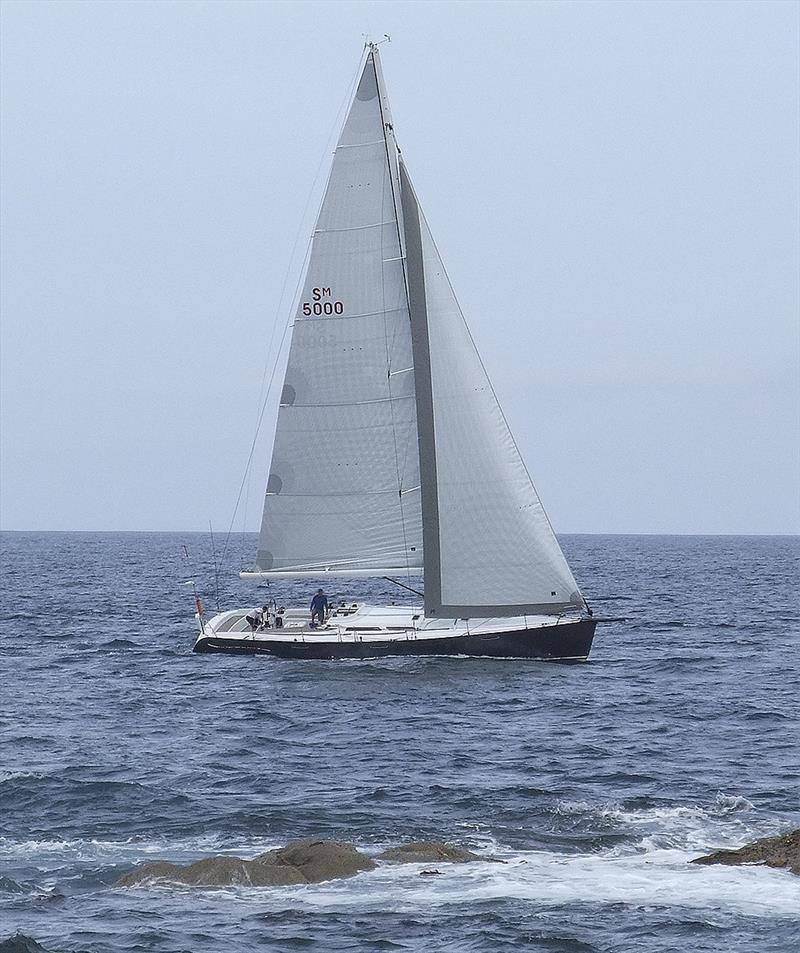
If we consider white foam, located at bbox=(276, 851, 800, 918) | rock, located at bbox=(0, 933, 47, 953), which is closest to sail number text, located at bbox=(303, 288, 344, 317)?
white foam, located at bbox=(276, 851, 800, 918)

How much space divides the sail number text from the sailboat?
0.04m

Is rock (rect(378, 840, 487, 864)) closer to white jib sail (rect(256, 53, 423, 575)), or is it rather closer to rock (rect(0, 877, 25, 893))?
rock (rect(0, 877, 25, 893))

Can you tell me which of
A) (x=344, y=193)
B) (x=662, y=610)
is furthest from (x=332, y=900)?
(x=662, y=610)

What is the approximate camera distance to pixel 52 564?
137500 mm

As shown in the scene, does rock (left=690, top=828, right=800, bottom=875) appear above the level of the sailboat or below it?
below

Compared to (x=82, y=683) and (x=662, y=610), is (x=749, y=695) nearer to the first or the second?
(x=82, y=683)

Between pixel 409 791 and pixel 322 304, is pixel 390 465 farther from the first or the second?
pixel 409 791

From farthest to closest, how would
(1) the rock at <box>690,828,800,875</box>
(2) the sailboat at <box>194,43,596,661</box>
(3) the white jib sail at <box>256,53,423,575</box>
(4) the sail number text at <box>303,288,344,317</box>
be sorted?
(4) the sail number text at <box>303,288,344,317</box> < (3) the white jib sail at <box>256,53,423,575</box> < (2) the sailboat at <box>194,43,596,661</box> < (1) the rock at <box>690,828,800,875</box>

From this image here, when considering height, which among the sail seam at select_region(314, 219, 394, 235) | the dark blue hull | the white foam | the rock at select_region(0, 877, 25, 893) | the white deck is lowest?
the rock at select_region(0, 877, 25, 893)

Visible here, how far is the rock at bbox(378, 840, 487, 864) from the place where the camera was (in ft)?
68.8

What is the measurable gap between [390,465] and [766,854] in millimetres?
22685

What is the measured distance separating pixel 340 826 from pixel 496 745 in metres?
7.93

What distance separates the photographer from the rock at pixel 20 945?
56.3 ft

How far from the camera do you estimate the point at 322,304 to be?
42281 mm
